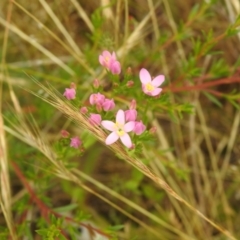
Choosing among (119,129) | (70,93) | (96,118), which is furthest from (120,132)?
(70,93)

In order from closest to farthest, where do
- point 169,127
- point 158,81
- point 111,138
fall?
1. point 111,138
2. point 158,81
3. point 169,127

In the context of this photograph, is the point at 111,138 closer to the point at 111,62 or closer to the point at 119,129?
the point at 119,129

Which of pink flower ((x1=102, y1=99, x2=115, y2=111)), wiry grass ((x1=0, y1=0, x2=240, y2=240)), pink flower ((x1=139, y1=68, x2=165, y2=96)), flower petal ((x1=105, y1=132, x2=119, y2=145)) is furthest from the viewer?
wiry grass ((x1=0, y1=0, x2=240, y2=240))

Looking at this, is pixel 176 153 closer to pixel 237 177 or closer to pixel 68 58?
pixel 237 177

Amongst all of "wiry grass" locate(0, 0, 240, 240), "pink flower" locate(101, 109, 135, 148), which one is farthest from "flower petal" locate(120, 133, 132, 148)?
"wiry grass" locate(0, 0, 240, 240)

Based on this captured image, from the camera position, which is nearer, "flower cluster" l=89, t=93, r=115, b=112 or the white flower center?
the white flower center

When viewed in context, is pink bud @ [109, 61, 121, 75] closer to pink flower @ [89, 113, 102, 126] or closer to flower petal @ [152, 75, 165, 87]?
flower petal @ [152, 75, 165, 87]

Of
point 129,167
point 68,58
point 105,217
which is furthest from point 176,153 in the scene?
point 68,58

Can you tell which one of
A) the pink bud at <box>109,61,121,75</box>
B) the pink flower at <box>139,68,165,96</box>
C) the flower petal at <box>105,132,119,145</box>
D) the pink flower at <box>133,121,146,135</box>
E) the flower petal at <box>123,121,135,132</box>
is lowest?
the flower petal at <box>105,132,119,145</box>
